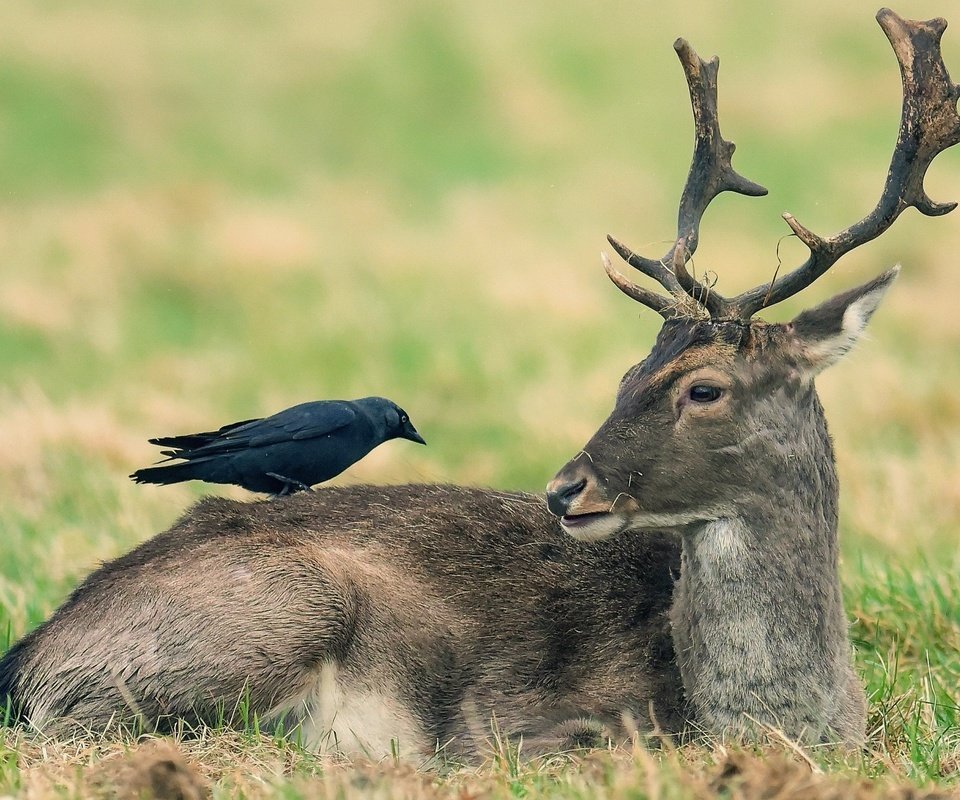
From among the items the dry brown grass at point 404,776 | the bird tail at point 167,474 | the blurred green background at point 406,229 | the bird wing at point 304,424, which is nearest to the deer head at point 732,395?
the blurred green background at point 406,229

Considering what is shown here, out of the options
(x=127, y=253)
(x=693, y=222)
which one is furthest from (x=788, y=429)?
(x=127, y=253)

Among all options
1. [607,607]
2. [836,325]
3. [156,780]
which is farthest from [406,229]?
[156,780]

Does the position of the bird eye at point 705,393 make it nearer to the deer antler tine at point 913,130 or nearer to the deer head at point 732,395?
the deer head at point 732,395

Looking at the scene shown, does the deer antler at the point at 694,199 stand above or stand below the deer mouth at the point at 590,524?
above

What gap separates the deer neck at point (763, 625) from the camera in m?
4.61

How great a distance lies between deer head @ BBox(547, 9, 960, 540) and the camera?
4559 mm

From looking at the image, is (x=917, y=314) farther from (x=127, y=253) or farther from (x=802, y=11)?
(x=802, y=11)

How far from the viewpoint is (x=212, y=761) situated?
440 cm

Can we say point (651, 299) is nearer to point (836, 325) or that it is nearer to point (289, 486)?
point (836, 325)

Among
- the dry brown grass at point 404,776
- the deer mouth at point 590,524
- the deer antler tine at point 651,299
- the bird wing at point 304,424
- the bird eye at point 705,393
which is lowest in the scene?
the dry brown grass at point 404,776

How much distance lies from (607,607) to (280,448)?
1.15 meters

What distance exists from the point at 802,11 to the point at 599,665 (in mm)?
23339

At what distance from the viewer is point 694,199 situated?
5199 millimetres

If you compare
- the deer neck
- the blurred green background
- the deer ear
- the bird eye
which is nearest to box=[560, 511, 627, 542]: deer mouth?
the deer neck
